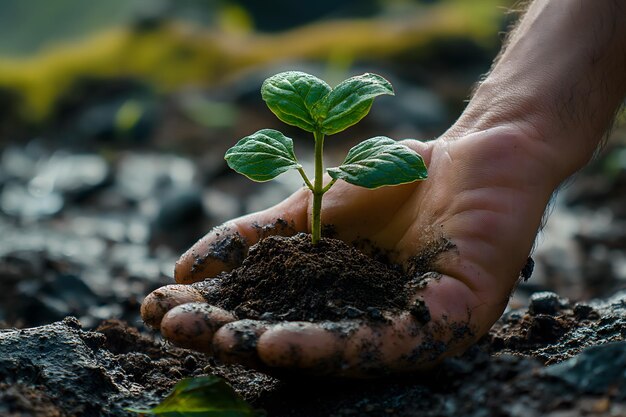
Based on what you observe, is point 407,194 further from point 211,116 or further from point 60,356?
point 211,116

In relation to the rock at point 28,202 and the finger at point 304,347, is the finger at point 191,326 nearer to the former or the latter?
the finger at point 304,347

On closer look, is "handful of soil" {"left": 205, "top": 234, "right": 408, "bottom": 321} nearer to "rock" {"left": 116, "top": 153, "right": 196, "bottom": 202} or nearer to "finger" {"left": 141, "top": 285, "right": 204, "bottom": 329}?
"finger" {"left": 141, "top": 285, "right": 204, "bottom": 329}

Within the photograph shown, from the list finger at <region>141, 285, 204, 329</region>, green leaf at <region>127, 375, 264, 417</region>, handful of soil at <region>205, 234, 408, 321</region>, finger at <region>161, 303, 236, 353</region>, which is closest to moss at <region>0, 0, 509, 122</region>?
handful of soil at <region>205, 234, 408, 321</region>

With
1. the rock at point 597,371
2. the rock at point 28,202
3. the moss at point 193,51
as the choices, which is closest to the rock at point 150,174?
the rock at point 28,202

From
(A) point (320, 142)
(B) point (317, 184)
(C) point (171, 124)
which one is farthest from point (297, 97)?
(C) point (171, 124)

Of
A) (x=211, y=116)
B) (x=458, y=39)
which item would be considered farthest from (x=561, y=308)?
(x=458, y=39)
